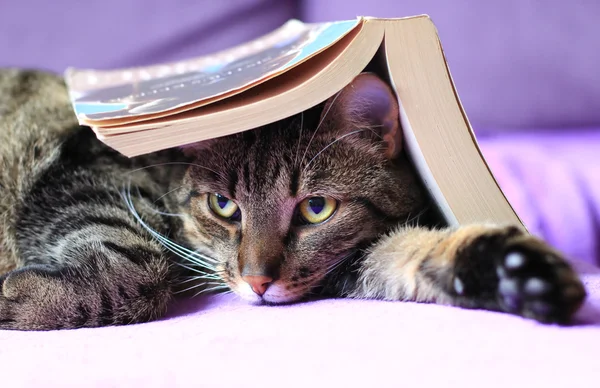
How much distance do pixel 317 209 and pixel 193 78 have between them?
30cm

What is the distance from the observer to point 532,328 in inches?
24.5

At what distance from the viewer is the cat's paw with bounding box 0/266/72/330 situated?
82 centimetres

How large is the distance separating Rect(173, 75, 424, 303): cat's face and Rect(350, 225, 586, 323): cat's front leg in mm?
67

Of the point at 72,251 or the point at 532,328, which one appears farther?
the point at 72,251

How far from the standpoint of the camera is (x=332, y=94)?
0.77m

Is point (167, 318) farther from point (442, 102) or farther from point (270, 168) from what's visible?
point (442, 102)

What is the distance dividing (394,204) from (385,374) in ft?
1.39

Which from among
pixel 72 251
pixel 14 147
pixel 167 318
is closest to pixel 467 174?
pixel 167 318

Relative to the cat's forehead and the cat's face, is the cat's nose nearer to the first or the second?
the cat's face

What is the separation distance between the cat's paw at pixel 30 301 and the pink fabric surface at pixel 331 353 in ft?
0.18

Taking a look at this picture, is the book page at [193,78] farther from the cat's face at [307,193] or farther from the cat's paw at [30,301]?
the cat's paw at [30,301]

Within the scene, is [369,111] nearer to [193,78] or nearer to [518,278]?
[193,78]

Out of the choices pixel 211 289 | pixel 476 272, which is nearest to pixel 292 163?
pixel 211 289

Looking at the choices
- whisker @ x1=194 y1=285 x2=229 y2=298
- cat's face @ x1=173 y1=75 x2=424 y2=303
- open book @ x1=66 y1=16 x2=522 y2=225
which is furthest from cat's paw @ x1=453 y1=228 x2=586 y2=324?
whisker @ x1=194 y1=285 x2=229 y2=298
